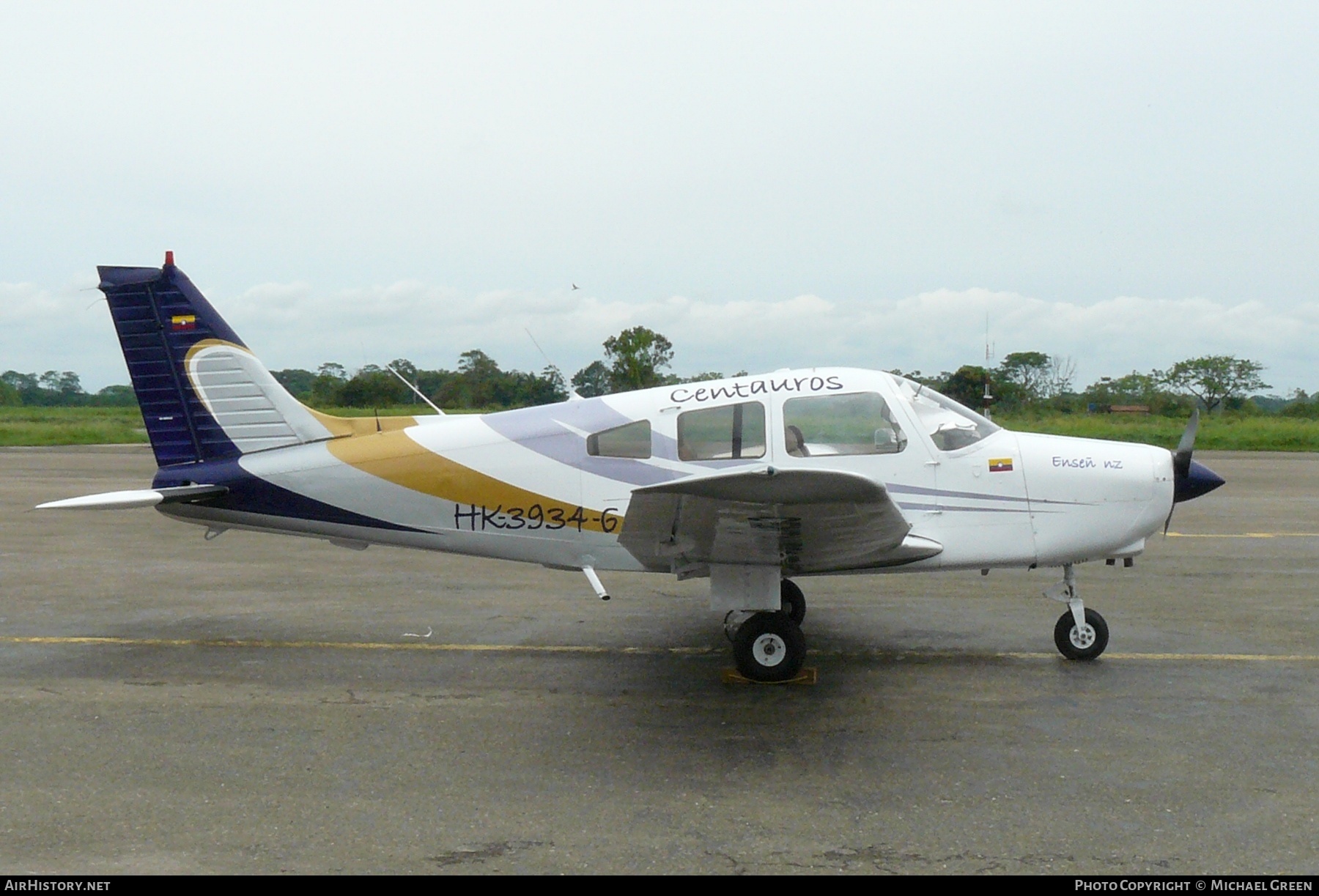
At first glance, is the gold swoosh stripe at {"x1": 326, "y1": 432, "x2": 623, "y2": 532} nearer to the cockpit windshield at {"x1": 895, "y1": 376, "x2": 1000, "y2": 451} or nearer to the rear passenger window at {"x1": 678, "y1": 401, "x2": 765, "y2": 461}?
the rear passenger window at {"x1": 678, "y1": 401, "x2": 765, "y2": 461}

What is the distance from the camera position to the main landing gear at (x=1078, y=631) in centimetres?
679

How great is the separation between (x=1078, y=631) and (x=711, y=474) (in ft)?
9.30

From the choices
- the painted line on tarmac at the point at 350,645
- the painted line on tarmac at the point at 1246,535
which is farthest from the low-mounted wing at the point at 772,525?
the painted line on tarmac at the point at 1246,535

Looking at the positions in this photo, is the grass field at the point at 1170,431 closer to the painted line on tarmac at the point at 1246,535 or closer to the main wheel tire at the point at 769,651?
the painted line on tarmac at the point at 1246,535

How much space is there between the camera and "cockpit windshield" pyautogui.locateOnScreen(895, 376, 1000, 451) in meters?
6.66

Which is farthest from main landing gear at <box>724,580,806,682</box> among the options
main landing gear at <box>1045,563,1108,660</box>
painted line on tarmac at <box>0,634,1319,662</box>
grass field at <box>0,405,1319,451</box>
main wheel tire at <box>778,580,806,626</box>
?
grass field at <box>0,405,1319,451</box>

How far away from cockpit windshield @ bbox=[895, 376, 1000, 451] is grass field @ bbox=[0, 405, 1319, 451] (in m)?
21.5

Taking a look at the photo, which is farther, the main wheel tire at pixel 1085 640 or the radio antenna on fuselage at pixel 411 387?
the radio antenna on fuselage at pixel 411 387

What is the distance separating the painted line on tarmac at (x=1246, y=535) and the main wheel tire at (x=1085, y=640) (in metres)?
7.03

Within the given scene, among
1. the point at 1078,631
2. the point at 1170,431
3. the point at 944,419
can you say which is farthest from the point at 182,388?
the point at 1170,431

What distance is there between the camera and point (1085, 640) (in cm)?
680

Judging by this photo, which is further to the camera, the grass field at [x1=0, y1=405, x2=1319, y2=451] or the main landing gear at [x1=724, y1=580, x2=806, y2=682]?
the grass field at [x1=0, y1=405, x2=1319, y2=451]
